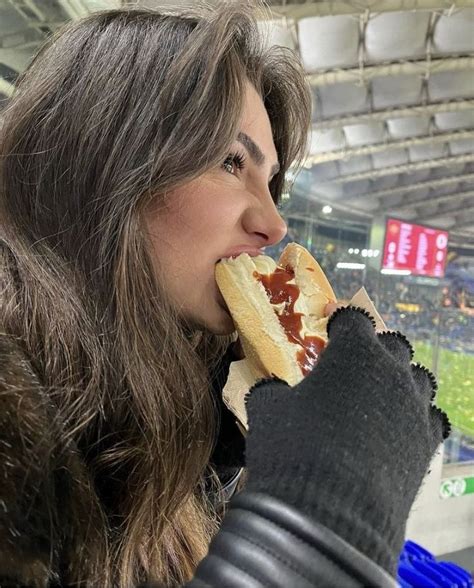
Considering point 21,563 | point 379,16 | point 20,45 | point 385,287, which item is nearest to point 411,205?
point 385,287

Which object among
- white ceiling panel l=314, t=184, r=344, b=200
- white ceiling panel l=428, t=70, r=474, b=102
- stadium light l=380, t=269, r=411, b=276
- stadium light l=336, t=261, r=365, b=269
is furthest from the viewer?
white ceiling panel l=428, t=70, r=474, b=102

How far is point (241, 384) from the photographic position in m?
1.21

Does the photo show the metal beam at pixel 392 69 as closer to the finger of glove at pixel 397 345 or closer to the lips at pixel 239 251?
the lips at pixel 239 251

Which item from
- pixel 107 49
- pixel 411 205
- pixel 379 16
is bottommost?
pixel 411 205

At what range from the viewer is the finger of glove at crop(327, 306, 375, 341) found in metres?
0.82

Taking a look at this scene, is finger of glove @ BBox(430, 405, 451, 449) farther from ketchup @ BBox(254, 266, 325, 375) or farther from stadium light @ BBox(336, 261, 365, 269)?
stadium light @ BBox(336, 261, 365, 269)

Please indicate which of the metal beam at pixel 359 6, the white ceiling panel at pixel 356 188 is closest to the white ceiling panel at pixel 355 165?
the white ceiling panel at pixel 356 188

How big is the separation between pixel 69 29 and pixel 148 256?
572mm

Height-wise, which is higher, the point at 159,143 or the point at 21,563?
the point at 159,143

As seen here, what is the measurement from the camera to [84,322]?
92 centimetres

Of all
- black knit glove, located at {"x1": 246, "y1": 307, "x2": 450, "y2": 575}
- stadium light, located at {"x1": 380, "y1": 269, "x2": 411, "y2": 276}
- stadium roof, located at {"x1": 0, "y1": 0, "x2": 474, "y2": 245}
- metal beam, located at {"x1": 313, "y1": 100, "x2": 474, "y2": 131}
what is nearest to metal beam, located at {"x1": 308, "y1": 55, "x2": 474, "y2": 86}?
stadium roof, located at {"x1": 0, "y1": 0, "x2": 474, "y2": 245}

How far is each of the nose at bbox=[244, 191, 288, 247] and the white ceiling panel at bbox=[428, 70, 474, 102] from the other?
5790mm

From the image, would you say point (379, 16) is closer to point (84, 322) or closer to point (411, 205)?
point (411, 205)

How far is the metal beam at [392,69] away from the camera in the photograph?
5301mm
